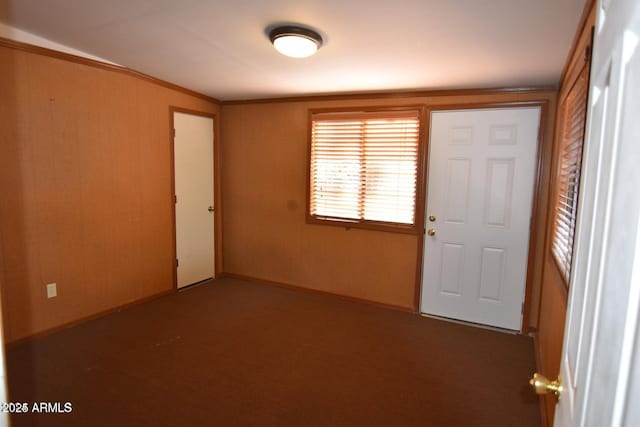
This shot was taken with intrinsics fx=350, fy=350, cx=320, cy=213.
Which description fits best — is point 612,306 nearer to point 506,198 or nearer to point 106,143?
point 506,198

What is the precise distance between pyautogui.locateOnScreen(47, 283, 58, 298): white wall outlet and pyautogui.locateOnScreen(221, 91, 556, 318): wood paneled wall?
204 centimetres

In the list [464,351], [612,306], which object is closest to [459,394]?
[464,351]

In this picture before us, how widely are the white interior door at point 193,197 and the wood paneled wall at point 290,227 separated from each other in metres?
0.26

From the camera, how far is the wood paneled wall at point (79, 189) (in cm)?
266

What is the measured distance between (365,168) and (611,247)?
3304 millimetres

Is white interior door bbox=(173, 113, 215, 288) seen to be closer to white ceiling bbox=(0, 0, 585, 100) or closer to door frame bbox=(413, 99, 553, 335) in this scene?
white ceiling bbox=(0, 0, 585, 100)

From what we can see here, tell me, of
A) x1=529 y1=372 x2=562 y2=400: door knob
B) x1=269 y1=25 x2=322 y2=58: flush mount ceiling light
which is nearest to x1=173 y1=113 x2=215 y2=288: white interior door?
x1=269 y1=25 x2=322 y2=58: flush mount ceiling light

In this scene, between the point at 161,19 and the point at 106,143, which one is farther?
the point at 106,143

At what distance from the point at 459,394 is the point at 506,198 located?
1.80 meters

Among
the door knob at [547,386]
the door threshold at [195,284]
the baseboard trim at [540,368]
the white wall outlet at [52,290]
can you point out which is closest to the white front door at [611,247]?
the door knob at [547,386]

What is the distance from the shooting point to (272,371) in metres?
2.57

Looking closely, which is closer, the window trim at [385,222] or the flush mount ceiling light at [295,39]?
the flush mount ceiling light at [295,39]

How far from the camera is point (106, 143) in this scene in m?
3.26

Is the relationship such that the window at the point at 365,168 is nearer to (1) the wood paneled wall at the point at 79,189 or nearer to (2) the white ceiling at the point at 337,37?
(2) the white ceiling at the point at 337,37
